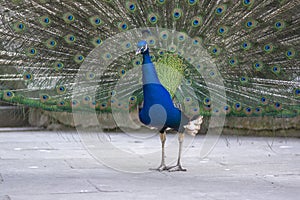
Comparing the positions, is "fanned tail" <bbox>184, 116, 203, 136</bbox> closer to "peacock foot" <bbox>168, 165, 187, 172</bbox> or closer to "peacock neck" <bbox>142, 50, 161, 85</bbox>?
"peacock foot" <bbox>168, 165, 187, 172</bbox>

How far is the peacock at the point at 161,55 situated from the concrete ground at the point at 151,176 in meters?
0.57

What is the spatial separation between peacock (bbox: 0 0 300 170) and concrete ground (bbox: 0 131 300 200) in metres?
0.57

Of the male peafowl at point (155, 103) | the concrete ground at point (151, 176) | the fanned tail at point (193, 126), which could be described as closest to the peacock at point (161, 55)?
the fanned tail at point (193, 126)

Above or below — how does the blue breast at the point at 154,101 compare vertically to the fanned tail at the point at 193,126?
above

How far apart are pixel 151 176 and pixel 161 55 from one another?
1.19 m

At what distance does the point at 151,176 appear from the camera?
190 inches

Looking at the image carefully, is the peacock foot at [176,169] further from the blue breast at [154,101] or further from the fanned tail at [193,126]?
the blue breast at [154,101]

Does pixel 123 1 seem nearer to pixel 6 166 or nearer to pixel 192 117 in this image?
pixel 192 117

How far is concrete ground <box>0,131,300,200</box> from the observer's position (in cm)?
393

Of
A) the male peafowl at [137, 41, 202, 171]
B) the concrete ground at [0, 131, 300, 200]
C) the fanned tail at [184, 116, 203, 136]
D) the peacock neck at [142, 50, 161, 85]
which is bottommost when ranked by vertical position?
the concrete ground at [0, 131, 300, 200]

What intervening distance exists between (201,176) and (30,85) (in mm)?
1925

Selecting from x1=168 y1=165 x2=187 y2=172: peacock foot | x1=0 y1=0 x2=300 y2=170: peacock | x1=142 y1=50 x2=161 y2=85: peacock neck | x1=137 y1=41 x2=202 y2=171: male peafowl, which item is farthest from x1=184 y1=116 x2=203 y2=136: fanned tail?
x1=142 y1=50 x2=161 y2=85: peacock neck

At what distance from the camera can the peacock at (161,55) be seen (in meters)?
4.96

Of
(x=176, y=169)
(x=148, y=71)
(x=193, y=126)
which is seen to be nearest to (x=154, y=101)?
(x=148, y=71)
